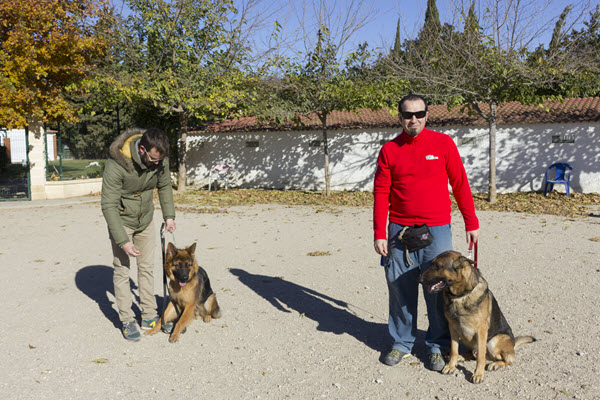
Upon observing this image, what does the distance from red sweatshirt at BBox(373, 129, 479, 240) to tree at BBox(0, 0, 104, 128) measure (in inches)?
548

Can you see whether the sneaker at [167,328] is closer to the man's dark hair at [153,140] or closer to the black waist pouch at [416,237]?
the man's dark hair at [153,140]

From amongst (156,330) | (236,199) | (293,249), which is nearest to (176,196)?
(236,199)

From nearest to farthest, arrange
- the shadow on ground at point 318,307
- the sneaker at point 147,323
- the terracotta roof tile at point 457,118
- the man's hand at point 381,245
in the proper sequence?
the man's hand at point 381,245, the shadow on ground at point 318,307, the sneaker at point 147,323, the terracotta roof tile at point 457,118

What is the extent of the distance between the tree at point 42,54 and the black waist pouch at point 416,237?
14149mm

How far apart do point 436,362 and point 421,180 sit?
1.43 meters

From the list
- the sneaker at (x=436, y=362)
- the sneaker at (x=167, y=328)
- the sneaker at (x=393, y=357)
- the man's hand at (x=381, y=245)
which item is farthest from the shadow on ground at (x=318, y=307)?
the sneaker at (x=167, y=328)

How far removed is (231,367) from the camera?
4000 mm

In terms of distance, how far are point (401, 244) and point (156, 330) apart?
250 cm

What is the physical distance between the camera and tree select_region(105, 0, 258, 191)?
16.3 metres

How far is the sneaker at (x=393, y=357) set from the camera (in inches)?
155

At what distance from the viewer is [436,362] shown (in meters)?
3.84

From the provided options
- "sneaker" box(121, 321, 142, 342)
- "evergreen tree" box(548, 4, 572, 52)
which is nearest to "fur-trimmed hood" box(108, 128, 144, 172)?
"sneaker" box(121, 321, 142, 342)

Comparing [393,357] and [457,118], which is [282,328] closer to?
[393,357]

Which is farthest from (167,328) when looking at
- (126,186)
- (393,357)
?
(393,357)
